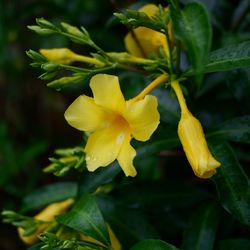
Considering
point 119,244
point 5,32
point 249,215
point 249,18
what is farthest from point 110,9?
point 249,215

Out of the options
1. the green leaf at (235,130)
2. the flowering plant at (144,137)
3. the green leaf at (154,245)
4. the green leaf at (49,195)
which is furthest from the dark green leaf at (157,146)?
the green leaf at (49,195)

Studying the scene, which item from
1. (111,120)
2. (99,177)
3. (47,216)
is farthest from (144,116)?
(47,216)

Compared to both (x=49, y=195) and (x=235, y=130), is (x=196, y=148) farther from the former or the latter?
(x=49, y=195)

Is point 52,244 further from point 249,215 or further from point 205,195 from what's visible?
point 205,195

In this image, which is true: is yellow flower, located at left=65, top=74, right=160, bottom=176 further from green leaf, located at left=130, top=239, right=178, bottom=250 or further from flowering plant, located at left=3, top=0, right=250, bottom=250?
green leaf, located at left=130, top=239, right=178, bottom=250

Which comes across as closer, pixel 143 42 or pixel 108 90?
pixel 108 90

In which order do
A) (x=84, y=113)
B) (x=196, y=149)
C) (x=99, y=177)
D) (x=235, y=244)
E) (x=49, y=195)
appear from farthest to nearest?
(x=49, y=195)
(x=99, y=177)
(x=235, y=244)
(x=84, y=113)
(x=196, y=149)
